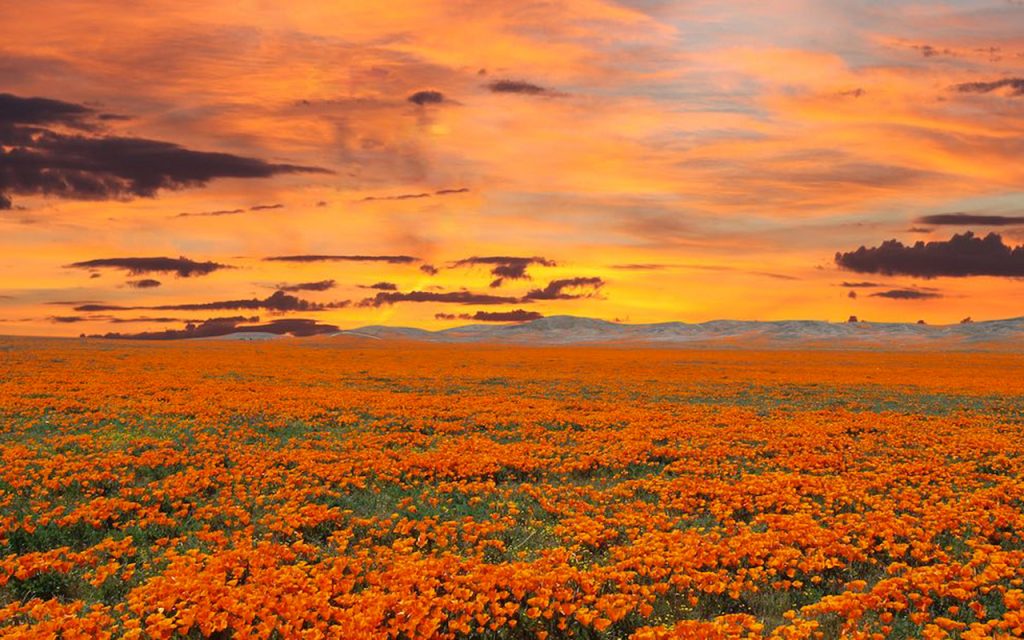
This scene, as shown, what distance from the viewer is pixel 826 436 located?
20984 millimetres

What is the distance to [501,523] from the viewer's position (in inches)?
445

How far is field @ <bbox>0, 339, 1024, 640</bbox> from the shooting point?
766 centimetres

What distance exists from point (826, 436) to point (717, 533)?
11.7 metres

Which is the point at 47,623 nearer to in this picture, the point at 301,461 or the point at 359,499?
the point at 359,499

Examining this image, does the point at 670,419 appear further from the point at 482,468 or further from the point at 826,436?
the point at 482,468

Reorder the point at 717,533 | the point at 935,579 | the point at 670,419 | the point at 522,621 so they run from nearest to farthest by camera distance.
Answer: the point at 522,621
the point at 935,579
the point at 717,533
the point at 670,419

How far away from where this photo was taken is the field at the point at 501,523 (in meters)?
7.66

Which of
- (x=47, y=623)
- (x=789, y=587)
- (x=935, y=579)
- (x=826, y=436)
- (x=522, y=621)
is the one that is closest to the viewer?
(x=47, y=623)

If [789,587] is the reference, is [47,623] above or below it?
above

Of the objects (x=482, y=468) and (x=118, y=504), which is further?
(x=482, y=468)

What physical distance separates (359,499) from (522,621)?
6.37 meters

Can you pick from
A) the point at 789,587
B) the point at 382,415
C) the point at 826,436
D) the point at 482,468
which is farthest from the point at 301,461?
the point at 826,436

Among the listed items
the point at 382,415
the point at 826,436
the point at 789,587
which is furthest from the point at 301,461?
the point at 826,436

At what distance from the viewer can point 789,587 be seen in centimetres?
926
